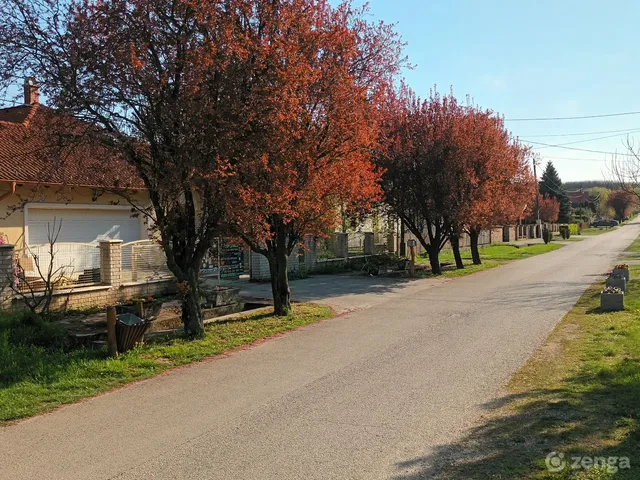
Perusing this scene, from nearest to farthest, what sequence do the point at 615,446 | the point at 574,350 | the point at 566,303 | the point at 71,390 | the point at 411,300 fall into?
the point at 615,446 → the point at 71,390 → the point at 574,350 → the point at 566,303 → the point at 411,300

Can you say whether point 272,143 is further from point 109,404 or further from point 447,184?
point 447,184

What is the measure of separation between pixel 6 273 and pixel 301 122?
21.5 ft

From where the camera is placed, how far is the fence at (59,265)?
1207cm

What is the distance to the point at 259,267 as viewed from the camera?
19906mm

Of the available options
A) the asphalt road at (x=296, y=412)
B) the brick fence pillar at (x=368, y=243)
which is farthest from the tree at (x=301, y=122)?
the brick fence pillar at (x=368, y=243)

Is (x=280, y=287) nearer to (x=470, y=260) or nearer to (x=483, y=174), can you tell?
(x=483, y=174)

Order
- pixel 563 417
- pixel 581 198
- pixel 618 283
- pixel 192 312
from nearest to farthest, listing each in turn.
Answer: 1. pixel 563 417
2. pixel 192 312
3. pixel 618 283
4. pixel 581 198

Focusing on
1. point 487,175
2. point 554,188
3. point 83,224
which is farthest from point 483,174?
point 554,188

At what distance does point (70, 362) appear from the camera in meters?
8.27

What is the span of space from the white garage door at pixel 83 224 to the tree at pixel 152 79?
10.7 meters

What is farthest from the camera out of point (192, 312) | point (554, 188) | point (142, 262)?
point (554, 188)

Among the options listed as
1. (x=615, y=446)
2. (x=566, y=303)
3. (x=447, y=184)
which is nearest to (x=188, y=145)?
(x=615, y=446)

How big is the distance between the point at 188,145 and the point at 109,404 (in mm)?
4092

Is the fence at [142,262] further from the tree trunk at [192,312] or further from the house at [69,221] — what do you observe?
the tree trunk at [192,312]
